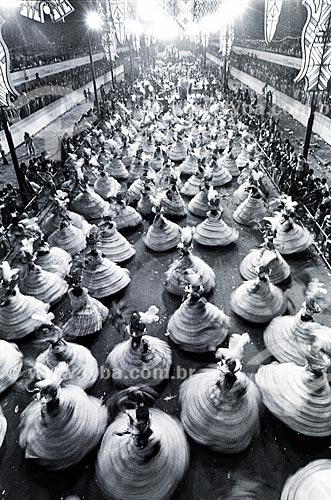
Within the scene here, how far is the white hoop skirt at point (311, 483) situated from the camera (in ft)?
13.3

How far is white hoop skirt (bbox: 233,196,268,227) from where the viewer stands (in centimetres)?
1041

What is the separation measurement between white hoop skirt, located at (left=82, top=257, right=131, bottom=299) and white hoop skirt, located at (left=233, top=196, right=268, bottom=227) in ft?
14.6

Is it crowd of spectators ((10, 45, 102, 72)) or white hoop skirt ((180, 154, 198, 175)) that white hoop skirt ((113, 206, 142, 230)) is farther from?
crowd of spectators ((10, 45, 102, 72))

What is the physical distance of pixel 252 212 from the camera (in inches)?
Result: 410

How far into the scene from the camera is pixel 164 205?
10.9 m

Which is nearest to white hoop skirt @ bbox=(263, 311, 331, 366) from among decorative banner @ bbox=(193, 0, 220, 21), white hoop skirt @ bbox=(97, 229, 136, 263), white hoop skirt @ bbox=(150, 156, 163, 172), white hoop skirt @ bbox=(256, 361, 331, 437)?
white hoop skirt @ bbox=(256, 361, 331, 437)

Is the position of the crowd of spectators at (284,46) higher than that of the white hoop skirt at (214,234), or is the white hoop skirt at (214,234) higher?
the crowd of spectators at (284,46)

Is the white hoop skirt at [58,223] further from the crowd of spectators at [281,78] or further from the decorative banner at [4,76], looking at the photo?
the crowd of spectators at [281,78]

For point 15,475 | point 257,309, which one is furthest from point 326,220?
point 15,475

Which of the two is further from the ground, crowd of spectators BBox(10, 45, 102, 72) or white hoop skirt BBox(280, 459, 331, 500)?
crowd of spectators BBox(10, 45, 102, 72)

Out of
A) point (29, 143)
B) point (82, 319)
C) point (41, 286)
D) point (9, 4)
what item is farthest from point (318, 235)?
point (9, 4)

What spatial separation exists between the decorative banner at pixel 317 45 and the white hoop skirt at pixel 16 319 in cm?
1002

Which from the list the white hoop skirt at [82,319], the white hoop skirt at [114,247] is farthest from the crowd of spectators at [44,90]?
the white hoop skirt at [82,319]

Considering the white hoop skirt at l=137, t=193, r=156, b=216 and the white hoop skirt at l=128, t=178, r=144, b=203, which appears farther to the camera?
the white hoop skirt at l=128, t=178, r=144, b=203
